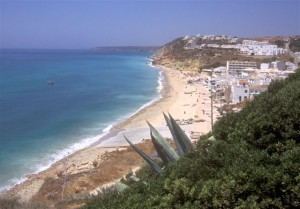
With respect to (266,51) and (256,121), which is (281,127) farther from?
(266,51)

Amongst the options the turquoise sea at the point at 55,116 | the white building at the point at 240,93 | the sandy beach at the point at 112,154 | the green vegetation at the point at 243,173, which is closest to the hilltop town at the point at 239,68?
the white building at the point at 240,93

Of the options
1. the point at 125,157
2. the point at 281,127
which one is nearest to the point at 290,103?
the point at 281,127

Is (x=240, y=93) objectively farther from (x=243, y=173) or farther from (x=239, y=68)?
(x=243, y=173)

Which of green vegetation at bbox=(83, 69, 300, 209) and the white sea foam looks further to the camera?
the white sea foam

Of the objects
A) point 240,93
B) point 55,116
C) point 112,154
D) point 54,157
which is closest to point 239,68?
point 240,93

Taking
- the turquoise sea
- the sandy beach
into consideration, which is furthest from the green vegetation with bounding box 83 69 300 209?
the turquoise sea

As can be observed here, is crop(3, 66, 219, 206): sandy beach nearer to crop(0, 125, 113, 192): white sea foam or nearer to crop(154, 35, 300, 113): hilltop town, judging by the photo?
crop(0, 125, 113, 192): white sea foam
